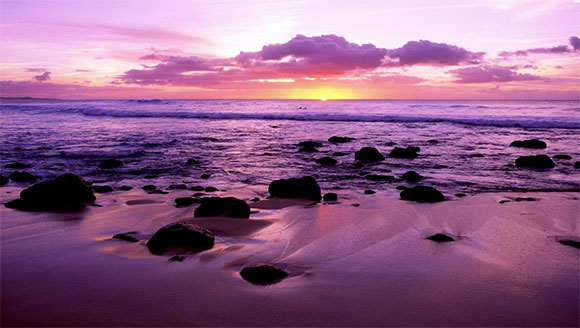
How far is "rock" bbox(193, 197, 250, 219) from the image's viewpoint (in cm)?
561

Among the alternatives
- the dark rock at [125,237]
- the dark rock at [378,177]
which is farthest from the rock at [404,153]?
the dark rock at [125,237]

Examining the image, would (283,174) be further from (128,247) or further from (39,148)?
(39,148)

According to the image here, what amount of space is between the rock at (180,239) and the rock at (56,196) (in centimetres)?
254

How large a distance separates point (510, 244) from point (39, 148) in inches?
592

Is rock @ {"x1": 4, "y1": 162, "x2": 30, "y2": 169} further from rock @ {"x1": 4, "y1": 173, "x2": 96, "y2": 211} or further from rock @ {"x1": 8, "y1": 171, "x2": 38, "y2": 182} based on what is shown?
rock @ {"x1": 4, "y1": 173, "x2": 96, "y2": 211}

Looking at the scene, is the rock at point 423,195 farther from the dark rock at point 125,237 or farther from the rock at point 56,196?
the rock at point 56,196

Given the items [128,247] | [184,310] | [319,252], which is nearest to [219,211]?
[128,247]

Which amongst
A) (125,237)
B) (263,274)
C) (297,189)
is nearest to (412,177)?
(297,189)

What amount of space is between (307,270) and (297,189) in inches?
126

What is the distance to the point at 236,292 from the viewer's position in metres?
3.36

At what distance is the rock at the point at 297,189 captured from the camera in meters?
6.98

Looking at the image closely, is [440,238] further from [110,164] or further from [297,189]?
[110,164]

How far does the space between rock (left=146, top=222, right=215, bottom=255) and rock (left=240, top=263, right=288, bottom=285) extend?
2.94 ft

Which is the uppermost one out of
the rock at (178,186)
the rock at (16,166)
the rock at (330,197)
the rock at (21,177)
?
the rock at (16,166)
